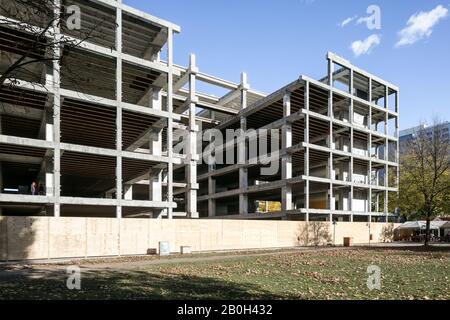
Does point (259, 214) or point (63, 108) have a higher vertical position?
point (63, 108)

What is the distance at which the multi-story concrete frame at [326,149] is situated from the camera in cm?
5119

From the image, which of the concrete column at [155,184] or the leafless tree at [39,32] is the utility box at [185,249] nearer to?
the concrete column at [155,184]

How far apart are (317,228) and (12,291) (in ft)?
128

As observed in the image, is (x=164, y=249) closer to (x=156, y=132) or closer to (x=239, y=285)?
(x=156, y=132)

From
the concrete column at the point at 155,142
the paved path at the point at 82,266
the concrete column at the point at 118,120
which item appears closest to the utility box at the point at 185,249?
the paved path at the point at 82,266

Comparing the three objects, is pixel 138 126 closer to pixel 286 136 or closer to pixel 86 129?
pixel 86 129

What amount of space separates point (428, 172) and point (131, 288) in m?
40.5

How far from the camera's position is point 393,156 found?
64312 mm

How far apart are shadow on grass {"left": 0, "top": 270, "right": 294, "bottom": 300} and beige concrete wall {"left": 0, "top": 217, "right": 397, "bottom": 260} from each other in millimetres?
11093

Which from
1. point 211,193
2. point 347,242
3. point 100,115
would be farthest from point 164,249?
point 211,193

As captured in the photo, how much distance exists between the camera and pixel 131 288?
41.3 ft

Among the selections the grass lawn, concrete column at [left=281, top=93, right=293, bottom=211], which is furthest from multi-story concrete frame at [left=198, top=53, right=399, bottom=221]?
the grass lawn

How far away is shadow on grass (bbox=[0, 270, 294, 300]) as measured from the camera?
10964 mm
